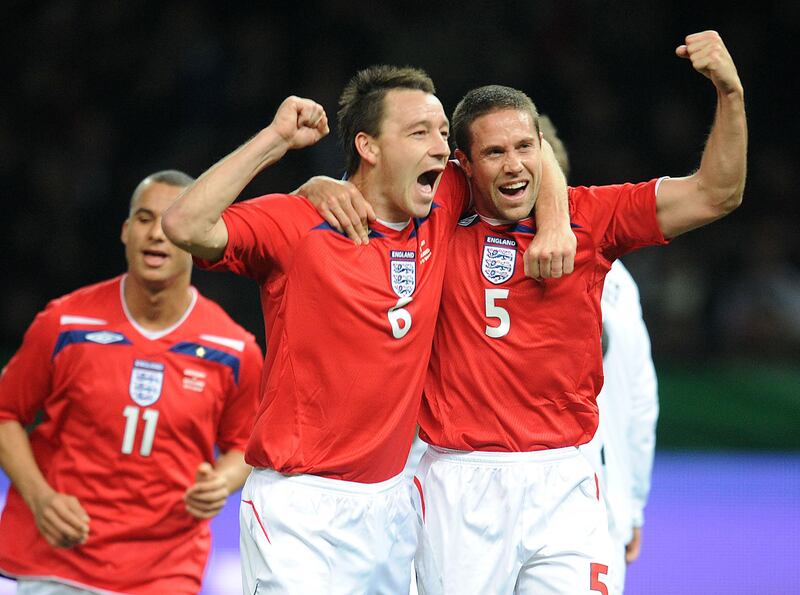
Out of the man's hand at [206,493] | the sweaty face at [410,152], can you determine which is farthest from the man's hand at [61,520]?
the sweaty face at [410,152]

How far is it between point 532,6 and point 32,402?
27.0 feet

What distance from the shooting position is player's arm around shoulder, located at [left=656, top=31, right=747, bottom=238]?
3502 millimetres

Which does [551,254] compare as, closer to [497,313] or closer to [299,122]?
[497,313]

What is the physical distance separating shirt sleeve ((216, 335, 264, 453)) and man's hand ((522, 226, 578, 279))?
1555mm

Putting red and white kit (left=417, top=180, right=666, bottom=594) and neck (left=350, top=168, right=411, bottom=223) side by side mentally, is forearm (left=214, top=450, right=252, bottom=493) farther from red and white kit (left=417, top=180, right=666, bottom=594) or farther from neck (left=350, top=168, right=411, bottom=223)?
neck (left=350, top=168, right=411, bottom=223)

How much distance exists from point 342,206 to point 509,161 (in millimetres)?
575

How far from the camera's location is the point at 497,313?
3.79 meters

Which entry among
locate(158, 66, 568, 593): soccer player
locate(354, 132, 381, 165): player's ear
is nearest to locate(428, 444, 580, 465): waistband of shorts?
locate(158, 66, 568, 593): soccer player

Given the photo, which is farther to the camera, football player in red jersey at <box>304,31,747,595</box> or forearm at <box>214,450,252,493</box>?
forearm at <box>214,450,252,493</box>

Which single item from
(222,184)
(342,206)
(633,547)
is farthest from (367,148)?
(633,547)

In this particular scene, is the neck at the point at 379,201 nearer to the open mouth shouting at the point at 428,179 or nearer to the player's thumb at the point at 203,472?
the open mouth shouting at the point at 428,179

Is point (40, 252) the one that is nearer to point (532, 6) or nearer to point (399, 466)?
point (532, 6)

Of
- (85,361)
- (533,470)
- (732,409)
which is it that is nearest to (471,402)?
(533,470)

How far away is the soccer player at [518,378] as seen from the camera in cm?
368
